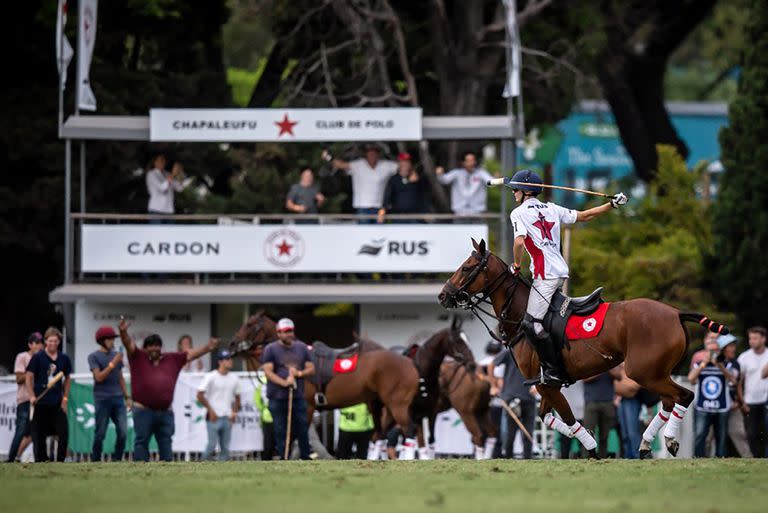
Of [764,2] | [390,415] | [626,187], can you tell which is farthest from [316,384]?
[626,187]

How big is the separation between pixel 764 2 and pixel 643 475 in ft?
57.9

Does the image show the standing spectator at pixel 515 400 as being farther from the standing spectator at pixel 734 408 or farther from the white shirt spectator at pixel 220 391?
the white shirt spectator at pixel 220 391

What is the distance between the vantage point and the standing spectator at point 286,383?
1931 centimetres

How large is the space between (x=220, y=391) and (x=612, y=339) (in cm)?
888

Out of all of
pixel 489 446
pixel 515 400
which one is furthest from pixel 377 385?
pixel 489 446

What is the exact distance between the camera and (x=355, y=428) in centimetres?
2347

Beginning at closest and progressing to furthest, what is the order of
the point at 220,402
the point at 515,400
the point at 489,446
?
the point at 515,400 → the point at 220,402 → the point at 489,446

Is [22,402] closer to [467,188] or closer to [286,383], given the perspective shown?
[286,383]

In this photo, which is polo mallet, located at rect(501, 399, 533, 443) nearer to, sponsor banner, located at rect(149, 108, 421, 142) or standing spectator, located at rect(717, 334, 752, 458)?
standing spectator, located at rect(717, 334, 752, 458)

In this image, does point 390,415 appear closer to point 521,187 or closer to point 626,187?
point 521,187

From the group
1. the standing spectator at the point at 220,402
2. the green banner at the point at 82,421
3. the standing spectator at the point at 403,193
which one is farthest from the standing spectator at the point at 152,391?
the standing spectator at the point at 403,193

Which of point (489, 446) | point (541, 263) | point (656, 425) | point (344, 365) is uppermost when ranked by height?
point (541, 263)

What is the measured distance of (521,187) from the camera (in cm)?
1580

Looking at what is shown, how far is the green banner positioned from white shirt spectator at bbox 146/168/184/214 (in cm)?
426
